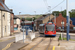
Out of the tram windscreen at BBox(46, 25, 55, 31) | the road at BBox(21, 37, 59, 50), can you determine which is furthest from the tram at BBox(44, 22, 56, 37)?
the road at BBox(21, 37, 59, 50)

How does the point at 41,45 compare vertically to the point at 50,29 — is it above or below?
below

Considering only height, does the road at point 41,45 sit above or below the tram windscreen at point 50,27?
below

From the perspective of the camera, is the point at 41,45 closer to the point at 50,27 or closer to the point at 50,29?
the point at 50,29

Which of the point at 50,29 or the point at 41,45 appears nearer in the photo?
the point at 41,45

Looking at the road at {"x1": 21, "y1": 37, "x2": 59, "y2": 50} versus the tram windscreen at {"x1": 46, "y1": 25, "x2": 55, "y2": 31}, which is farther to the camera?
the tram windscreen at {"x1": 46, "y1": 25, "x2": 55, "y2": 31}

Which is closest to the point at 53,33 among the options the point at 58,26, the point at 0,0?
the point at 0,0

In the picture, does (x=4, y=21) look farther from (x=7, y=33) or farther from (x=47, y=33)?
(x=47, y=33)

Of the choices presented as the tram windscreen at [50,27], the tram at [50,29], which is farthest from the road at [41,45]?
the tram windscreen at [50,27]

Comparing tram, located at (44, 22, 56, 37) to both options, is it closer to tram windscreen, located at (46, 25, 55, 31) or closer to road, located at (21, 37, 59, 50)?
tram windscreen, located at (46, 25, 55, 31)

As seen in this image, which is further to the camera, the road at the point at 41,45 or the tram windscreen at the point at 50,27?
the tram windscreen at the point at 50,27

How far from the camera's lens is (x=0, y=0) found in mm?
38656

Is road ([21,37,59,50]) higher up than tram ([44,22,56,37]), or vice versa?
tram ([44,22,56,37])

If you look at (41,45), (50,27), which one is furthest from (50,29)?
(41,45)

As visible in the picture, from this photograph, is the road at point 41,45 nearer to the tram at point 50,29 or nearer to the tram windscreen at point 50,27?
the tram at point 50,29
